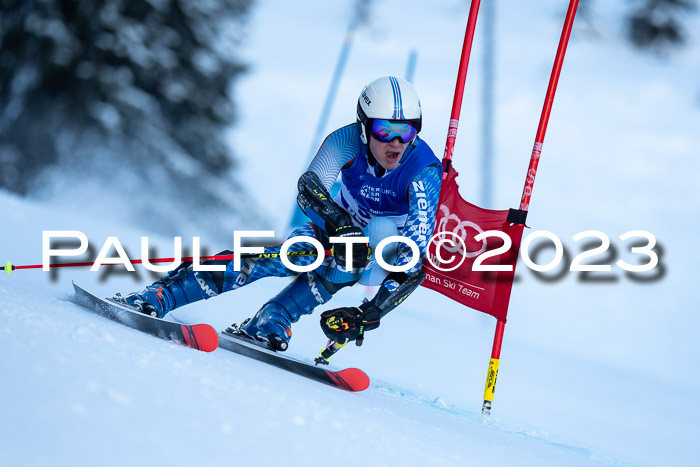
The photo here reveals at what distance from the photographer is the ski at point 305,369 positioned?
3213 mm

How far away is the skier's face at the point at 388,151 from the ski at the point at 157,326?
115 centimetres

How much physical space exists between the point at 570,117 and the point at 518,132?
1.43 meters

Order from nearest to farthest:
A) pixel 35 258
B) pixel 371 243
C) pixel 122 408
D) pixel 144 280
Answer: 1. pixel 122 408
2. pixel 371 243
3. pixel 35 258
4. pixel 144 280

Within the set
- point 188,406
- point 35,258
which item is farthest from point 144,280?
point 188,406

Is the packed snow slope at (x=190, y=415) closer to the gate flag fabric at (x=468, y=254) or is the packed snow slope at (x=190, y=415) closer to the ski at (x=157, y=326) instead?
the ski at (x=157, y=326)

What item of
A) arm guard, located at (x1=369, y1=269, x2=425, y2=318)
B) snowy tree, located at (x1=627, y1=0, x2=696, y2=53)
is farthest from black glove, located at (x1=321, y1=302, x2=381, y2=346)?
snowy tree, located at (x1=627, y1=0, x2=696, y2=53)

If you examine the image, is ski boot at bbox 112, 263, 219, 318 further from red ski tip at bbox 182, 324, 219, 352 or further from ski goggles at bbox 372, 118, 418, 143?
Result: ski goggles at bbox 372, 118, 418, 143

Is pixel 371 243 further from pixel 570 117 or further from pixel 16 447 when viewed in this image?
pixel 570 117

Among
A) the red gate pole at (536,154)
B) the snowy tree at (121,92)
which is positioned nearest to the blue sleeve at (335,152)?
the red gate pole at (536,154)

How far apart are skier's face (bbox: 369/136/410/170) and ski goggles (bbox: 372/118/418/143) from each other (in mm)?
21

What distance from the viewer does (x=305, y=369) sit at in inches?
130

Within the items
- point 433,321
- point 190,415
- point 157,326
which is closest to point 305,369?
point 157,326

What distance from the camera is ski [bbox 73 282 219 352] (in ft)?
9.61

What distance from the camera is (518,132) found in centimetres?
1877
